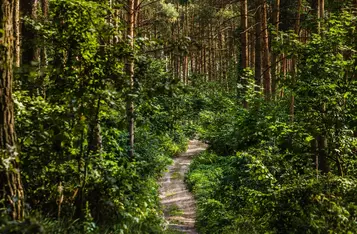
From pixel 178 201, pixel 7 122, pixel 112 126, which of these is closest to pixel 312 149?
pixel 112 126

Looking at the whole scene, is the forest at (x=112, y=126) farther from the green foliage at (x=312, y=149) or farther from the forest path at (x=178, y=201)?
the forest path at (x=178, y=201)

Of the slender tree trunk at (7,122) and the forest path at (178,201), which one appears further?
the forest path at (178,201)

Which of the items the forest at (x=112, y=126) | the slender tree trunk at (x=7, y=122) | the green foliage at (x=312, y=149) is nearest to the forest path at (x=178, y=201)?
the green foliage at (x=312, y=149)

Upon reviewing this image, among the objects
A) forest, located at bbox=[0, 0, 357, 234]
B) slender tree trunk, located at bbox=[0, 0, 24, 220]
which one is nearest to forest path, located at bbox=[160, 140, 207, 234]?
forest, located at bbox=[0, 0, 357, 234]

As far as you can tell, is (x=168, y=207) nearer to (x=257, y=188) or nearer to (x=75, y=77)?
(x=257, y=188)

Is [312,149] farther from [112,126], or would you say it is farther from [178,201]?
[178,201]

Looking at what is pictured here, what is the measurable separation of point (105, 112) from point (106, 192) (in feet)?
4.23

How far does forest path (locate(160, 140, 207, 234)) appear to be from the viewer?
32.9 feet

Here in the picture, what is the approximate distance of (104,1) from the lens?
520 cm

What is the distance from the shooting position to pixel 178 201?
12.3 m

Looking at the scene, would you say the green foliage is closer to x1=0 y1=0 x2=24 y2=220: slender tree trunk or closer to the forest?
the forest

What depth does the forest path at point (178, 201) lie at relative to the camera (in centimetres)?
1004

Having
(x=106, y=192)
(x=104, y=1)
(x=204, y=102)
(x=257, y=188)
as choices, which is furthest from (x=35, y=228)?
(x=204, y=102)

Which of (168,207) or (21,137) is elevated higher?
(21,137)
